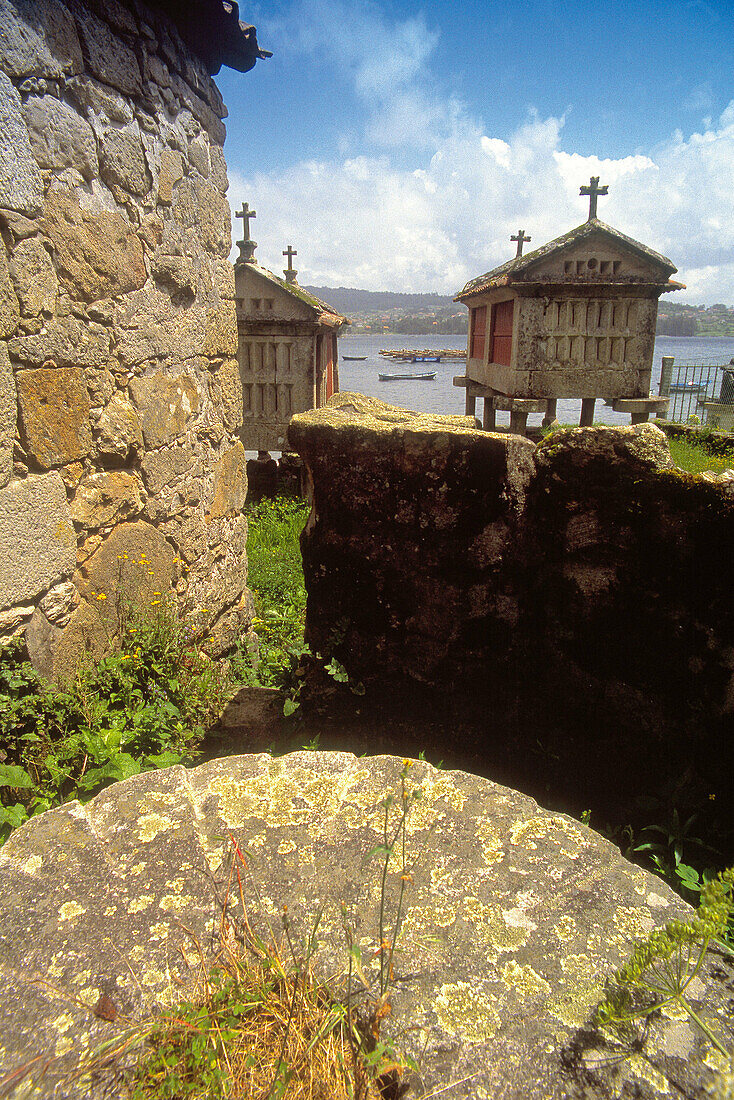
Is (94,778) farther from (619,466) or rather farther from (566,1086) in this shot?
(619,466)

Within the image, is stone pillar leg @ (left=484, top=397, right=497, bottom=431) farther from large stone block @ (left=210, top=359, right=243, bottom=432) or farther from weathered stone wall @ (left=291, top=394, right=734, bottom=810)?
weathered stone wall @ (left=291, top=394, right=734, bottom=810)

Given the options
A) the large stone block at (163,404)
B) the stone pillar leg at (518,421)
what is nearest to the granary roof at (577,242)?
the stone pillar leg at (518,421)

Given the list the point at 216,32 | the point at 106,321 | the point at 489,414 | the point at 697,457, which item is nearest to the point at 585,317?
the point at 697,457

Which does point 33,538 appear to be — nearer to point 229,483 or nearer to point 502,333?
point 229,483

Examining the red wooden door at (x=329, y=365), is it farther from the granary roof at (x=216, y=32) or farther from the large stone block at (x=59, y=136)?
the large stone block at (x=59, y=136)

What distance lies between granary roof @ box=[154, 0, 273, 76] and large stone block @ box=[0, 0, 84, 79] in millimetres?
850

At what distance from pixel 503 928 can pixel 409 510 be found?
1.93 meters

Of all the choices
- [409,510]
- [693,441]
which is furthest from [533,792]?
[693,441]

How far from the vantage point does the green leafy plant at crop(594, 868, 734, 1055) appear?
1198 mm

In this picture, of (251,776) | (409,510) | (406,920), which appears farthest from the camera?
(409,510)

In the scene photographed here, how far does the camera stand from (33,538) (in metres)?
2.66

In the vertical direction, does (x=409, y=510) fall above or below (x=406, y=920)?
above

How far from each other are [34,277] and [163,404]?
3.34 ft

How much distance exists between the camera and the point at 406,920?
142 centimetres
